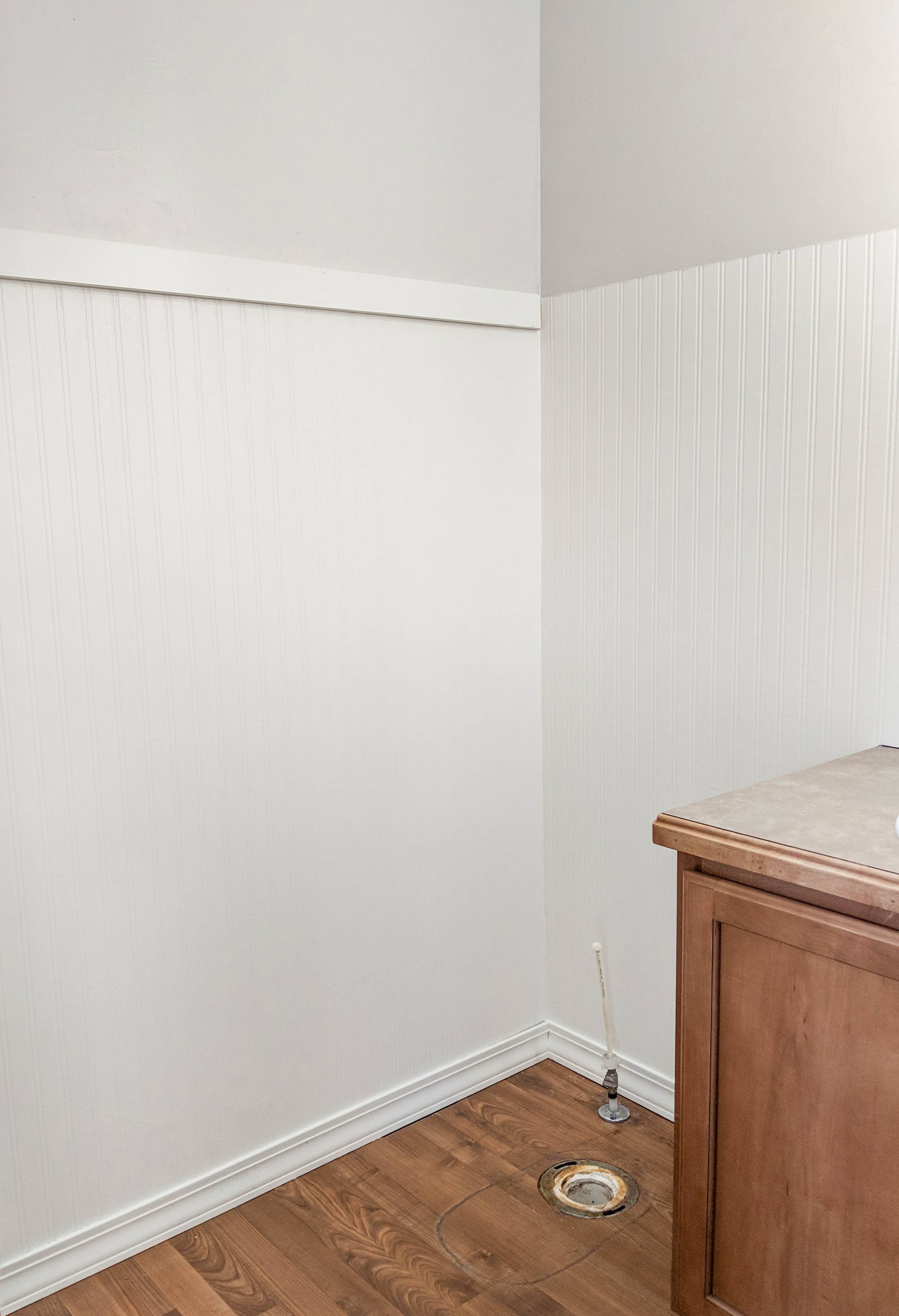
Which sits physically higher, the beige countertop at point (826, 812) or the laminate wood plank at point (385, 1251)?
the beige countertop at point (826, 812)

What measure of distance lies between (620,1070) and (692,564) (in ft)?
3.53

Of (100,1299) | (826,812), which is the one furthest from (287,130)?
(100,1299)

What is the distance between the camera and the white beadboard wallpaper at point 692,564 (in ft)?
5.75

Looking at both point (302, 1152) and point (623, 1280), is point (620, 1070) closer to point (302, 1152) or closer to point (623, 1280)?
point (623, 1280)

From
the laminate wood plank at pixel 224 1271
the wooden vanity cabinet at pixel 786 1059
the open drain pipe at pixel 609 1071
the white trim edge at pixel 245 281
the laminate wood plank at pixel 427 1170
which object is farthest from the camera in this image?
the open drain pipe at pixel 609 1071

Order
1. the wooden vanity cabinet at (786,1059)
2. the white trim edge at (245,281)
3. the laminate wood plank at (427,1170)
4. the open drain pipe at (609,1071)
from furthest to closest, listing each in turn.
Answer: the open drain pipe at (609,1071), the laminate wood plank at (427,1170), the white trim edge at (245,281), the wooden vanity cabinet at (786,1059)

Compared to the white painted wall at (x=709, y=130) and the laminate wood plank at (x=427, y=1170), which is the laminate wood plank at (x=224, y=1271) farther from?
the white painted wall at (x=709, y=130)

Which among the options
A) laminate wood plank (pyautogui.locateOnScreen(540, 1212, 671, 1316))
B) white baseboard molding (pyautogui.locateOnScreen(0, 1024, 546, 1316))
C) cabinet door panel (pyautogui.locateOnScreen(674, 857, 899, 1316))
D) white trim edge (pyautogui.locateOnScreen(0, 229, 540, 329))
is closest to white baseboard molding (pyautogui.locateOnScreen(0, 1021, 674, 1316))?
white baseboard molding (pyautogui.locateOnScreen(0, 1024, 546, 1316))

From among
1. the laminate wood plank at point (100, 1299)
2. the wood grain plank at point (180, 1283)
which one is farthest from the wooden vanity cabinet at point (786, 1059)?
the laminate wood plank at point (100, 1299)

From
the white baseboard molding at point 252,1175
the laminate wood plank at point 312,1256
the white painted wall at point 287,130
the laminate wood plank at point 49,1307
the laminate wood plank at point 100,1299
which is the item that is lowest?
the laminate wood plank at point 49,1307

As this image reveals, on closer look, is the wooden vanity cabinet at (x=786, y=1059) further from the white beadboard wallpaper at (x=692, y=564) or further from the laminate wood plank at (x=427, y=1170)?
the laminate wood plank at (x=427, y=1170)

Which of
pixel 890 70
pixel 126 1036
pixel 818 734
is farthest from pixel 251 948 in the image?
pixel 890 70

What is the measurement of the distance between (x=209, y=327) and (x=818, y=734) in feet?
4.05

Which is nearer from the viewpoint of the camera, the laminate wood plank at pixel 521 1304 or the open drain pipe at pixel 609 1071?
the laminate wood plank at pixel 521 1304
